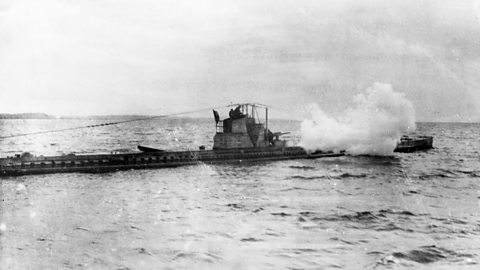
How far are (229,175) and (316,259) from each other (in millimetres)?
23360

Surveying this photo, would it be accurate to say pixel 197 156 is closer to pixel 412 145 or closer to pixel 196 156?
pixel 196 156

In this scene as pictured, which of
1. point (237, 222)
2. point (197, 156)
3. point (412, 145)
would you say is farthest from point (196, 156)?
point (412, 145)

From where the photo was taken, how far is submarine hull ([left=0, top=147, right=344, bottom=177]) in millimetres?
37969

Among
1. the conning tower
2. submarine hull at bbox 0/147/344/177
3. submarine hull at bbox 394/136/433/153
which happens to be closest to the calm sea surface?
submarine hull at bbox 0/147/344/177

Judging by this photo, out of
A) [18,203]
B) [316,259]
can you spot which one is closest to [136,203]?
[18,203]

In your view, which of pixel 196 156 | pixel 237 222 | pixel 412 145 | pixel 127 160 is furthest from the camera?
pixel 412 145

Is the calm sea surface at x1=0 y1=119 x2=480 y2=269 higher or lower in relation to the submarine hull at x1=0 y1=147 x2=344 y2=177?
lower

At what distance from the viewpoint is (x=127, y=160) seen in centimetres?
4222

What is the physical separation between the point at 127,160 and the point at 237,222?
80.2ft

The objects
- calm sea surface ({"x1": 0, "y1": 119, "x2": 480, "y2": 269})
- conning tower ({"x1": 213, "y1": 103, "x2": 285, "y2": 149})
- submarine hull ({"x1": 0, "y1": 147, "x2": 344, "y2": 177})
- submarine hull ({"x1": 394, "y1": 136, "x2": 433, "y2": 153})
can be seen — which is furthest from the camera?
submarine hull ({"x1": 394, "y1": 136, "x2": 433, "y2": 153})

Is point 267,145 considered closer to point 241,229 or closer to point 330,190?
point 330,190

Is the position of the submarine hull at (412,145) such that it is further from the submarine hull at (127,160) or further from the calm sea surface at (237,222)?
the calm sea surface at (237,222)

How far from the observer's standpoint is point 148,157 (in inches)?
1737

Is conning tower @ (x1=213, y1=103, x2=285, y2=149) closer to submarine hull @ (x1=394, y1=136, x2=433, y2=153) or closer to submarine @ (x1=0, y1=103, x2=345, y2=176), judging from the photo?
submarine @ (x1=0, y1=103, x2=345, y2=176)
